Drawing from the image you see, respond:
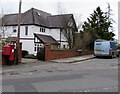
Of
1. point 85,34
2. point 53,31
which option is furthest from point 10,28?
point 85,34

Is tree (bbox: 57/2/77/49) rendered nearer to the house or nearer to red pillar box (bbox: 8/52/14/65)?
the house

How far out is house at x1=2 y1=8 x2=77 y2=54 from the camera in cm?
3344

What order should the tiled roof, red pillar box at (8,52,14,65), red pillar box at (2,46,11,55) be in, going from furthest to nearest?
the tiled roof
red pillar box at (8,52,14,65)
red pillar box at (2,46,11,55)

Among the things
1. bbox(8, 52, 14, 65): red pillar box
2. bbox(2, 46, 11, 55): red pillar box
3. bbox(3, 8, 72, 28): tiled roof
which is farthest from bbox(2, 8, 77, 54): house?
bbox(2, 46, 11, 55): red pillar box

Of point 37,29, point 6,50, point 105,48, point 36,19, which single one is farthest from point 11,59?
point 36,19

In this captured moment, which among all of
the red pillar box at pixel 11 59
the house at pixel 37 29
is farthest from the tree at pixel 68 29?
the red pillar box at pixel 11 59

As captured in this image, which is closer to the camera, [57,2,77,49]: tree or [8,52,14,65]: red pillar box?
[8,52,14,65]: red pillar box

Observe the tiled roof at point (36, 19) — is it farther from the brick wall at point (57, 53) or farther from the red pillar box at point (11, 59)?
the red pillar box at point (11, 59)

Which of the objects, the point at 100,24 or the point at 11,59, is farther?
the point at 100,24

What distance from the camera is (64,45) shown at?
39.6 meters

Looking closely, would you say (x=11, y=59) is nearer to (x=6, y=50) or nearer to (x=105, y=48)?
(x=6, y=50)

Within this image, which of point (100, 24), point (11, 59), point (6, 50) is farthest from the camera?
point (100, 24)

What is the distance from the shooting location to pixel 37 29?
34406mm

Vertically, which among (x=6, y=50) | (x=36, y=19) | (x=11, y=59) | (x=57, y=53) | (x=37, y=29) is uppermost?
(x=36, y=19)
